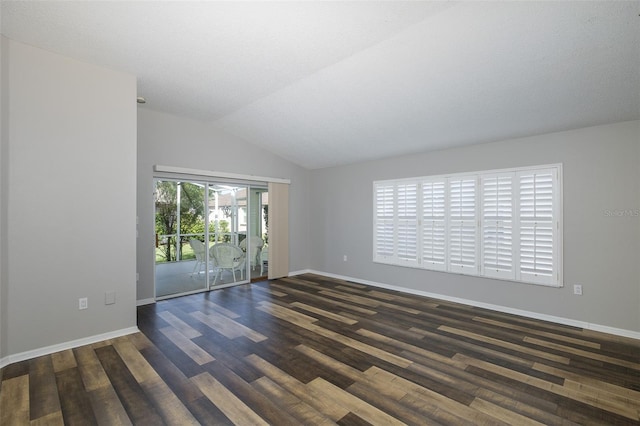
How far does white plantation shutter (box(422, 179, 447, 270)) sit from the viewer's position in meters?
4.85

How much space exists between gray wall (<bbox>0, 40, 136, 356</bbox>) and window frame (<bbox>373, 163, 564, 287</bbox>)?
403 centimetres

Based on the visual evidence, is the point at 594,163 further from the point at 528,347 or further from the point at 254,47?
the point at 254,47

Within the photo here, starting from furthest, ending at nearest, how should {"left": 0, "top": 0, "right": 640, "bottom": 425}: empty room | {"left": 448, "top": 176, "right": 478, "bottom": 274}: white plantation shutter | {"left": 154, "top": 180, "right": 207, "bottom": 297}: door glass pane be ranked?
{"left": 154, "top": 180, "right": 207, "bottom": 297}: door glass pane < {"left": 448, "top": 176, "right": 478, "bottom": 274}: white plantation shutter < {"left": 0, "top": 0, "right": 640, "bottom": 425}: empty room

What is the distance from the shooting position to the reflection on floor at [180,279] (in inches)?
200

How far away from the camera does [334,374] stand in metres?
2.60

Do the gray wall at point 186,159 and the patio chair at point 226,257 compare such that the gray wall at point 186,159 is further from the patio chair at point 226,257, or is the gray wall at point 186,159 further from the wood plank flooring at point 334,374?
the wood plank flooring at point 334,374

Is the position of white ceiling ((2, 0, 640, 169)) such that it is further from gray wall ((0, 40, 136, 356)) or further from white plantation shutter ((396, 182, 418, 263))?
white plantation shutter ((396, 182, 418, 263))

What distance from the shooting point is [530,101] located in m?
3.26

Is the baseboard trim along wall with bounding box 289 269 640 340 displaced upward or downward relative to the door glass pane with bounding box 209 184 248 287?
downward

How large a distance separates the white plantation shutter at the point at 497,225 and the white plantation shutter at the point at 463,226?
5.3 inches

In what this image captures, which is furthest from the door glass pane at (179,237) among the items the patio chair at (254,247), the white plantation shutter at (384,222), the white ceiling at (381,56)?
the white plantation shutter at (384,222)

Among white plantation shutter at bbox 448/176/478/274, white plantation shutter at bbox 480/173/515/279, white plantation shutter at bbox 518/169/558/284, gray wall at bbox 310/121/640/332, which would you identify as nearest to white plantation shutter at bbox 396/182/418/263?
gray wall at bbox 310/121/640/332

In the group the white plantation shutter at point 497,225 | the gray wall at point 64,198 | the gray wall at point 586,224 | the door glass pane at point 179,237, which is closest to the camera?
the gray wall at point 64,198

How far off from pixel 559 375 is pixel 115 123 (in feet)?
16.0
